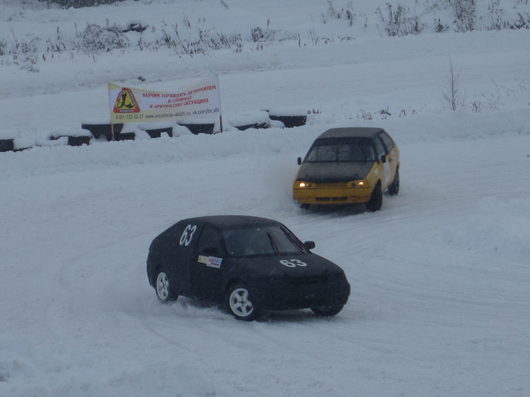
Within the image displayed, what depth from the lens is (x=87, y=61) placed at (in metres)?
37.9

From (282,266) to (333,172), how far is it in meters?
8.44

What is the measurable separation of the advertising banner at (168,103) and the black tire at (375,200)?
7445 mm

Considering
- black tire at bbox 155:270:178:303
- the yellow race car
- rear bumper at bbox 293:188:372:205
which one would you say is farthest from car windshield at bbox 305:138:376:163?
black tire at bbox 155:270:178:303

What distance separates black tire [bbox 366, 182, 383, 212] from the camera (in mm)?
21794

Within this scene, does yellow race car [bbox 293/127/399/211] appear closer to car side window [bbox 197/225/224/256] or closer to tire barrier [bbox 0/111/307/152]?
tire barrier [bbox 0/111/307/152]

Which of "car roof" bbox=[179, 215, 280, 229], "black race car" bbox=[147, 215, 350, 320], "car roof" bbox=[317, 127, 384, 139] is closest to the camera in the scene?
"black race car" bbox=[147, 215, 350, 320]

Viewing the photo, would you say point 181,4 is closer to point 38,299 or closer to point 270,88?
point 270,88

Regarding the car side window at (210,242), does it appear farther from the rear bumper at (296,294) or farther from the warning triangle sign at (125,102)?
the warning triangle sign at (125,102)

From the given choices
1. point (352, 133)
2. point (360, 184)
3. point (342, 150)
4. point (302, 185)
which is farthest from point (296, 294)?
point (352, 133)

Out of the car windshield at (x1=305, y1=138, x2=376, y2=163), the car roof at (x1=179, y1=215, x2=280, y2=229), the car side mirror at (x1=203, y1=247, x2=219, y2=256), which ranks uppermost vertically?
the car windshield at (x1=305, y1=138, x2=376, y2=163)

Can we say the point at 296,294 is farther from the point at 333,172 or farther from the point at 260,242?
the point at 333,172

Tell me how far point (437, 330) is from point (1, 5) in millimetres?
41744

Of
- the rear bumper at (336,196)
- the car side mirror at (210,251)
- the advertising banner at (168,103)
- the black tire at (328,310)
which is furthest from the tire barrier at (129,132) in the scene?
the black tire at (328,310)

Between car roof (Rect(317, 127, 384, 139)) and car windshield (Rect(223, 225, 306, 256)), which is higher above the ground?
car roof (Rect(317, 127, 384, 139))
